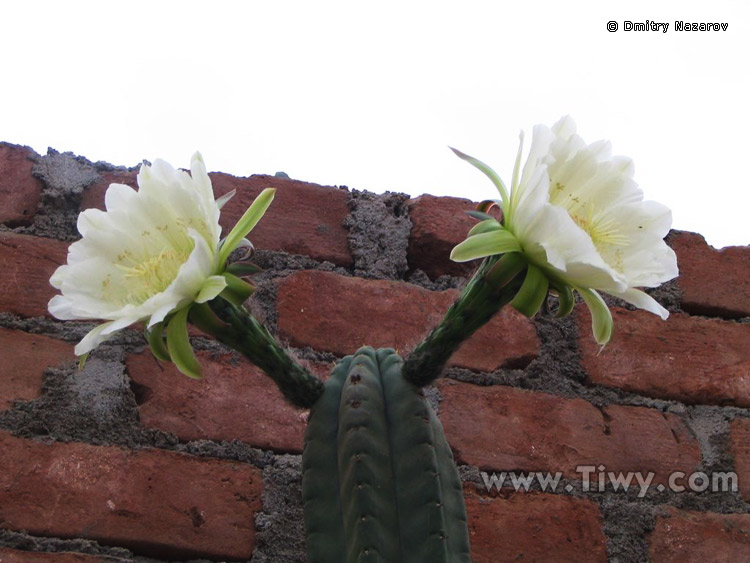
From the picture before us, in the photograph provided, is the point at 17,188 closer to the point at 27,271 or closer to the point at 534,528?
the point at 27,271

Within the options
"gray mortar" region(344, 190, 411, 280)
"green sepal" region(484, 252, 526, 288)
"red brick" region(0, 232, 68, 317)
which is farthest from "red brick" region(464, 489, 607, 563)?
"red brick" region(0, 232, 68, 317)

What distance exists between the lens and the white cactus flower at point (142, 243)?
0.61 m

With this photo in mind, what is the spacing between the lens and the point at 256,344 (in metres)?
0.63

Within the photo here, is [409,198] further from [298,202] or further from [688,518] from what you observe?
[688,518]

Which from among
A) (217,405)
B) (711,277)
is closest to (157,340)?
(217,405)

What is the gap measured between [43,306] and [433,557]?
1.81ft

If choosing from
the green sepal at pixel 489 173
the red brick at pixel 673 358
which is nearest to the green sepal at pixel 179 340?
the green sepal at pixel 489 173

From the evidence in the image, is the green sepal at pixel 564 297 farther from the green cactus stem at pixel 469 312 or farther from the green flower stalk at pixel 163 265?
the green flower stalk at pixel 163 265

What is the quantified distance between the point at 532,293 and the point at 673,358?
565 millimetres

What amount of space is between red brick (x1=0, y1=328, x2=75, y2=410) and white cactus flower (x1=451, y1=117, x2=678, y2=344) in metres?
0.52

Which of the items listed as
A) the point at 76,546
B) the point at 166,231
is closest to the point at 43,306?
the point at 76,546

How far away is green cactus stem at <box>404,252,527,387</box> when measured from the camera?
60cm

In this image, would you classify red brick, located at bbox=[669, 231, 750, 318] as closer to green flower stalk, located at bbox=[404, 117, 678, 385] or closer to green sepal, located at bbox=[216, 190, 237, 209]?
green flower stalk, located at bbox=[404, 117, 678, 385]

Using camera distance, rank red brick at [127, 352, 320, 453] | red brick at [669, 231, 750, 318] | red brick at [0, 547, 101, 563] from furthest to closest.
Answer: red brick at [669, 231, 750, 318] → red brick at [127, 352, 320, 453] → red brick at [0, 547, 101, 563]
